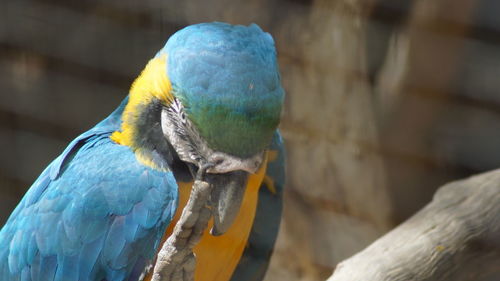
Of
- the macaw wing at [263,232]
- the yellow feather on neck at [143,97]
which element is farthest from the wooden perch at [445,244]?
the yellow feather on neck at [143,97]

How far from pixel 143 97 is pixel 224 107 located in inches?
8.6

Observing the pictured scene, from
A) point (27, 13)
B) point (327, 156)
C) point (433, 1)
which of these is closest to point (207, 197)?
point (327, 156)

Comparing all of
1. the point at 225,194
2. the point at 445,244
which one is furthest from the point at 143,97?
the point at 445,244

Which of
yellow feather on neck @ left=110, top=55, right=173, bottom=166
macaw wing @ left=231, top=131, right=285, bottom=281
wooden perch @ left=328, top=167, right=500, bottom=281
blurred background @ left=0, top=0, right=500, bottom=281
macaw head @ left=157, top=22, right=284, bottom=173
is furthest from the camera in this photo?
blurred background @ left=0, top=0, right=500, bottom=281

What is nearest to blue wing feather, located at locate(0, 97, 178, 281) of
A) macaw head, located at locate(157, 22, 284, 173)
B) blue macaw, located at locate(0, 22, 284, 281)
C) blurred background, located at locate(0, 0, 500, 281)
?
blue macaw, located at locate(0, 22, 284, 281)

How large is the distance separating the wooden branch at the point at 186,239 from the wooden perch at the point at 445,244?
41cm

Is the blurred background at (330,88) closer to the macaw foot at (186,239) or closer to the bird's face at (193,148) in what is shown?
the bird's face at (193,148)

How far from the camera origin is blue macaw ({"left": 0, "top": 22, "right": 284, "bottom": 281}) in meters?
1.09

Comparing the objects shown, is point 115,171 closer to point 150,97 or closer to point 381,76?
point 150,97

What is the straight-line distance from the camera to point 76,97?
2.04 metres

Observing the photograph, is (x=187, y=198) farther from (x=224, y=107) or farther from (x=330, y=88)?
(x=330, y=88)

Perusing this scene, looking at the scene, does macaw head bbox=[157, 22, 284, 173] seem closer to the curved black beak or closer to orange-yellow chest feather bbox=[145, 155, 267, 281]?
the curved black beak

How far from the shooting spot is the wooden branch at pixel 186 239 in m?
0.96

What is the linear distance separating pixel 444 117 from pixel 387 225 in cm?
32
